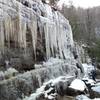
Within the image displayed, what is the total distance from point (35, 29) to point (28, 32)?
0.49 metres

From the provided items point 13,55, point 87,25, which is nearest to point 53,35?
point 13,55

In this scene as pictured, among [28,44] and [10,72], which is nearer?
[10,72]

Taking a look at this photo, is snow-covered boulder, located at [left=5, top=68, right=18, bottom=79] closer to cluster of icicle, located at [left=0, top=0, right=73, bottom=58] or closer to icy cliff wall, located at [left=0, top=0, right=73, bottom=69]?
icy cliff wall, located at [left=0, top=0, right=73, bottom=69]

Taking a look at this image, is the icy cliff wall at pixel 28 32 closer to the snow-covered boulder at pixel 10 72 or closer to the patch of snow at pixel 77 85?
the snow-covered boulder at pixel 10 72

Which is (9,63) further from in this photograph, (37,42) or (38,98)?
(37,42)

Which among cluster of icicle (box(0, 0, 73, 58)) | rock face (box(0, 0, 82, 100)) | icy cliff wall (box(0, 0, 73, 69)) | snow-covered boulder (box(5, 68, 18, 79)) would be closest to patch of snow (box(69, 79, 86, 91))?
rock face (box(0, 0, 82, 100))

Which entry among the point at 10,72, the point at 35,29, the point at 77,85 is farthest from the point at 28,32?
the point at 77,85

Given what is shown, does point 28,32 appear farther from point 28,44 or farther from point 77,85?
point 77,85

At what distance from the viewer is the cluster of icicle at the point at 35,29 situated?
718 centimetres

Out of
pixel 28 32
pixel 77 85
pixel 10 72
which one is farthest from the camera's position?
pixel 77 85

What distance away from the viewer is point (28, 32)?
866 centimetres

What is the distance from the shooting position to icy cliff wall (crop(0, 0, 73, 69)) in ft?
23.9

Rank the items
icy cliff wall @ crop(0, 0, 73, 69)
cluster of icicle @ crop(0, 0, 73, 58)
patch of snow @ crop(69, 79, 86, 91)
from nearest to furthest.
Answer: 1. cluster of icicle @ crop(0, 0, 73, 58)
2. icy cliff wall @ crop(0, 0, 73, 69)
3. patch of snow @ crop(69, 79, 86, 91)

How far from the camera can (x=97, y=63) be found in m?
17.4
